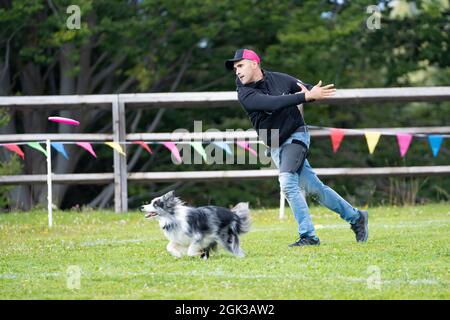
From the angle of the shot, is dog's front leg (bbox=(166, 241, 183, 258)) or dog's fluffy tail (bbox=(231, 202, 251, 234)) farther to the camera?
dog's fluffy tail (bbox=(231, 202, 251, 234))

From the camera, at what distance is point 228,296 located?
6680 millimetres

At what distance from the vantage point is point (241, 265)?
8359 mm

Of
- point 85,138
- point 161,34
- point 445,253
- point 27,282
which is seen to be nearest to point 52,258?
point 27,282

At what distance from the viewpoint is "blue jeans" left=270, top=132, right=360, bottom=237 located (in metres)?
9.42

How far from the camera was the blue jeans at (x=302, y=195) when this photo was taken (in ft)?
30.9

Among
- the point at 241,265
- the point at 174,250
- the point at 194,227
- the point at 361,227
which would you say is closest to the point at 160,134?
the point at 361,227

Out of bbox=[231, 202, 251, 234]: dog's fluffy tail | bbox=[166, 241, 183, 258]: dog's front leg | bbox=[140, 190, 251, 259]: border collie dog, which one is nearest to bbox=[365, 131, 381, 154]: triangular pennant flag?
bbox=[231, 202, 251, 234]: dog's fluffy tail

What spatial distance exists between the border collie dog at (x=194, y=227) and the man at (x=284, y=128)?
77cm

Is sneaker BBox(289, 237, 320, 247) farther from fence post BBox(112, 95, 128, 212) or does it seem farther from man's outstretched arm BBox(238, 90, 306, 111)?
fence post BBox(112, 95, 128, 212)

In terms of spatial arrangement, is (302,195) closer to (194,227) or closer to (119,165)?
(194,227)

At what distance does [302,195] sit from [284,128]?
739mm

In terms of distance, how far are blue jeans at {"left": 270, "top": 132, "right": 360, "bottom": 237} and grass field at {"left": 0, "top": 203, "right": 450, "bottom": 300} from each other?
32 cm

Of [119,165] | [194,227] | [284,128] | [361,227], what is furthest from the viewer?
[119,165]

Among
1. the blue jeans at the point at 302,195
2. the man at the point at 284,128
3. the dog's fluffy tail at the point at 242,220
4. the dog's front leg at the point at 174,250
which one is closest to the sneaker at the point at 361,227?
the blue jeans at the point at 302,195
